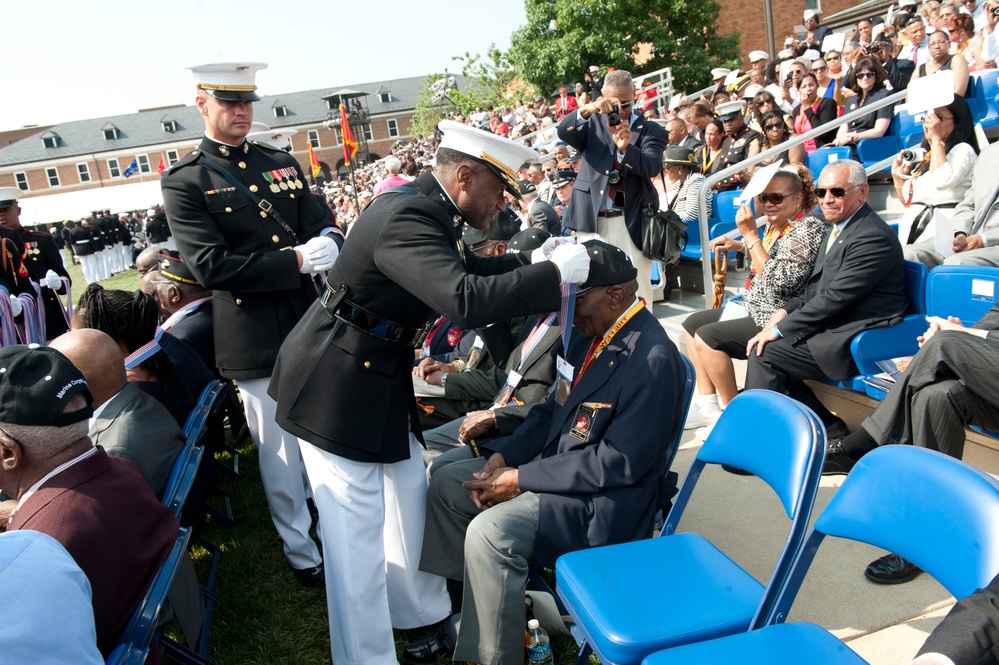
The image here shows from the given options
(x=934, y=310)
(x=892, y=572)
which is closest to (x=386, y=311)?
(x=892, y=572)

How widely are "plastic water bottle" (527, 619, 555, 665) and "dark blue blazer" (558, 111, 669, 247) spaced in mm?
3799

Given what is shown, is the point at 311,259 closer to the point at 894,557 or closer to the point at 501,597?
the point at 501,597

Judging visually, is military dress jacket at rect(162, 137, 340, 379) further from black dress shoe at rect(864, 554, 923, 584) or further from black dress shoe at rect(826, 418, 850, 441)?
black dress shoe at rect(826, 418, 850, 441)

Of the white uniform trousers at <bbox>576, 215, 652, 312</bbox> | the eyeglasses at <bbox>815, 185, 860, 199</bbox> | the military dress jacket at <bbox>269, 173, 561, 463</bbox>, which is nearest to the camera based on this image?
the military dress jacket at <bbox>269, 173, 561, 463</bbox>

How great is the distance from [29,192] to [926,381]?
2972 inches

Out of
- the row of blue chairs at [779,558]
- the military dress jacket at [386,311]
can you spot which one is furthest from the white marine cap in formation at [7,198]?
the row of blue chairs at [779,558]

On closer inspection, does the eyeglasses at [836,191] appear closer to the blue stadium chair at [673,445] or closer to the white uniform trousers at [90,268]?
the blue stadium chair at [673,445]

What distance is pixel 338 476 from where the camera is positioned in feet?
8.54

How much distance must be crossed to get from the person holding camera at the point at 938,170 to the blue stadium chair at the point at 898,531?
3257 millimetres

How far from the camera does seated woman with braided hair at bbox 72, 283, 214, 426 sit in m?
3.20

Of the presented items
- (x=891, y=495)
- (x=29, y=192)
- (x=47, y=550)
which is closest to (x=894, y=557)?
(x=891, y=495)

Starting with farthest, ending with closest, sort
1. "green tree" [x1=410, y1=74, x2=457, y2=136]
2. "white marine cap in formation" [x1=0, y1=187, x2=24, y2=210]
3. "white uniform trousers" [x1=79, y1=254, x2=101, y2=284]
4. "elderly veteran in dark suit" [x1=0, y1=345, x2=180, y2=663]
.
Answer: "green tree" [x1=410, y1=74, x2=457, y2=136]
"white uniform trousers" [x1=79, y1=254, x2=101, y2=284]
"white marine cap in formation" [x1=0, y1=187, x2=24, y2=210]
"elderly veteran in dark suit" [x1=0, y1=345, x2=180, y2=663]

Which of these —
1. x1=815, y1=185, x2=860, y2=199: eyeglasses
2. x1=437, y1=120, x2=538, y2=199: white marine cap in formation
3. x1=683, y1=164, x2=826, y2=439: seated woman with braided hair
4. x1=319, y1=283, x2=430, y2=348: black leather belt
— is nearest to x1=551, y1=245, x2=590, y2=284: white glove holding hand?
x1=437, y1=120, x2=538, y2=199: white marine cap in formation

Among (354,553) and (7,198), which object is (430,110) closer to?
(7,198)
